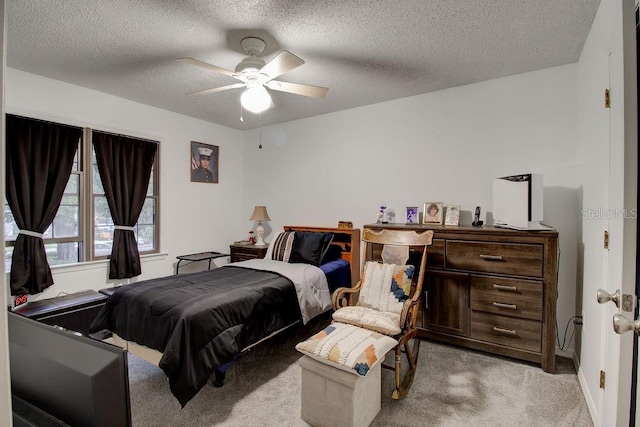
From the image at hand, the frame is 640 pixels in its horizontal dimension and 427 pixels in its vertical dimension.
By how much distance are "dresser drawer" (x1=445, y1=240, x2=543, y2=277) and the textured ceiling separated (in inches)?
63.8

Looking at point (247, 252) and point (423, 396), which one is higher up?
point (247, 252)

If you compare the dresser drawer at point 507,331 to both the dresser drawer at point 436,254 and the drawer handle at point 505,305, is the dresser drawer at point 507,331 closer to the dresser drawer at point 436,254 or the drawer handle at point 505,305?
the drawer handle at point 505,305

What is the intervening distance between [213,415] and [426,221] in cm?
262

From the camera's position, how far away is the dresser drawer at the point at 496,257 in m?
2.54

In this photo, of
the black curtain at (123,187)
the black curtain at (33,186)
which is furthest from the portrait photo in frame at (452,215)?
the black curtain at (33,186)

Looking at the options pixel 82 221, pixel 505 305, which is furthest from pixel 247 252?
pixel 505 305

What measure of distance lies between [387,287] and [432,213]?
1.15 meters

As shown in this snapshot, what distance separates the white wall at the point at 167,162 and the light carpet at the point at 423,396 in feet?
4.97

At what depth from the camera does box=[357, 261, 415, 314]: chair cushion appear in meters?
2.58

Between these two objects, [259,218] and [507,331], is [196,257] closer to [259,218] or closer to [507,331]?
[259,218]

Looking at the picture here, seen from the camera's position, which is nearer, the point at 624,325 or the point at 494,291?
the point at 624,325

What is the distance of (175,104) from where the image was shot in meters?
3.88

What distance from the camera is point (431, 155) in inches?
137

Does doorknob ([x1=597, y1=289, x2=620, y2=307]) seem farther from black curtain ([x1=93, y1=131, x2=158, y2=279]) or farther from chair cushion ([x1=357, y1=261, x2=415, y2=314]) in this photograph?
black curtain ([x1=93, y1=131, x2=158, y2=279])
